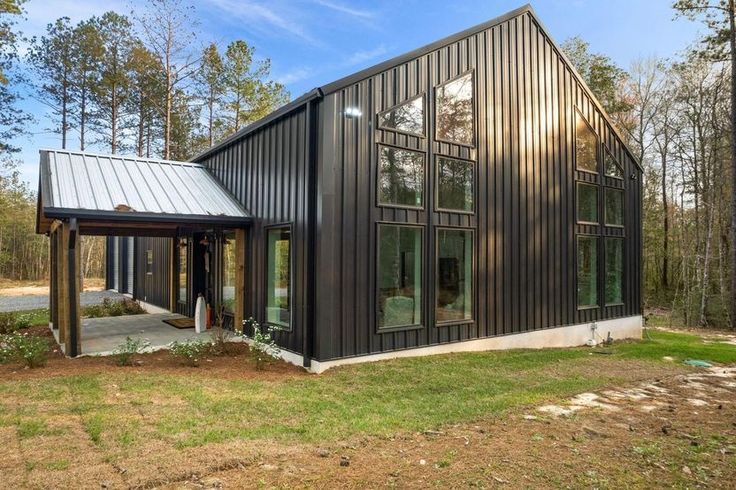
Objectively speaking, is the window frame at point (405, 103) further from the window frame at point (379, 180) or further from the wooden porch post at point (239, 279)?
the wooden porch post at point (239, 279)

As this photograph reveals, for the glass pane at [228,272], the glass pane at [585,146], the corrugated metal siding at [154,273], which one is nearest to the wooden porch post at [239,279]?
the glass pane at [228,272]

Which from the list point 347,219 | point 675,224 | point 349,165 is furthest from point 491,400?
point 675,224

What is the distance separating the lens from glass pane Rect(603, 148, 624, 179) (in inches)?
417

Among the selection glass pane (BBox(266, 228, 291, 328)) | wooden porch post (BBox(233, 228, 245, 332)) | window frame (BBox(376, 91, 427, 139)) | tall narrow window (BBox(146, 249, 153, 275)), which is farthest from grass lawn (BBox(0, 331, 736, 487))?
tall narrow window (BBox(146, 249, 153, 275))

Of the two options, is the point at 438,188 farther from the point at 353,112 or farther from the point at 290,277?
the point at 290,277

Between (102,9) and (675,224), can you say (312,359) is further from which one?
(675,224)

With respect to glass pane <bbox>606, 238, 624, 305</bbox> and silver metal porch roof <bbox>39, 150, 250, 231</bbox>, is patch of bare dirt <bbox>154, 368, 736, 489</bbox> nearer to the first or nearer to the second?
silver metal porch roof <bbox>39, 150, 250, 231</bbox>

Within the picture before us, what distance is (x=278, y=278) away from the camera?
706 cm

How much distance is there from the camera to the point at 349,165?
20.5 ft

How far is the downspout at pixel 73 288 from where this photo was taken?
252 inches

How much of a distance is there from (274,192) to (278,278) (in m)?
1.39

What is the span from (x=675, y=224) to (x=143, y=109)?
24921 mm

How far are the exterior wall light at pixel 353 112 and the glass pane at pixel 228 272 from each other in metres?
3.60

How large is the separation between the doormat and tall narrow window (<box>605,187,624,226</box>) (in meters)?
9.62
